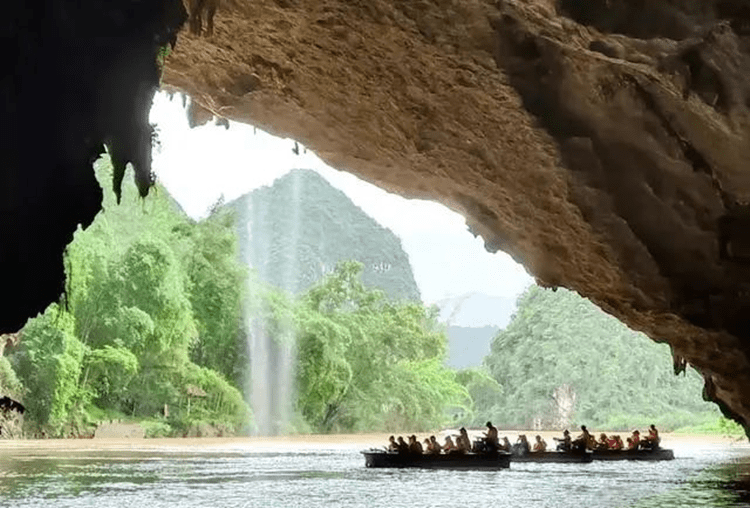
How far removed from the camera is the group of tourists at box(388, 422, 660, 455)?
24734 millimetres

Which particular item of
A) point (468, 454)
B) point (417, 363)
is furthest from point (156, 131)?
point (417, 363)

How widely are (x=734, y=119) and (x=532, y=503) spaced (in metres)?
8.58

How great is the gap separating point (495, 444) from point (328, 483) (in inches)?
283

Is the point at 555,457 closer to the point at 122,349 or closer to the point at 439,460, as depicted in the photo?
the point at 439,460

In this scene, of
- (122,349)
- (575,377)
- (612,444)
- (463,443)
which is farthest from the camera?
(575,377)

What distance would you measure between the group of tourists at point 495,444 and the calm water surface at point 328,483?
883mm

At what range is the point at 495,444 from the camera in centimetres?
2494

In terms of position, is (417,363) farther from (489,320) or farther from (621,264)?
(489,320)

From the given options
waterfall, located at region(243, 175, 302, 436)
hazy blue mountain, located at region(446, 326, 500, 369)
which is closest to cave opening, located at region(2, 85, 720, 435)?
waterfall, located at region(243, 175, 302, 436)

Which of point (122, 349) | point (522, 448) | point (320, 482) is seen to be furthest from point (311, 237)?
point (320, 482)

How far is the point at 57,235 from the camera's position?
5.55 metres

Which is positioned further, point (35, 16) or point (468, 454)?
point (468, 454)

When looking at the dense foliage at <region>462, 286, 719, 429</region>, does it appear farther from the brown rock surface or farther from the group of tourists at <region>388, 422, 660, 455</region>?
the brown rock surface

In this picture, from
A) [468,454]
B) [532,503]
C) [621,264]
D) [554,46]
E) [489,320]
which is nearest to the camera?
[554,46]
